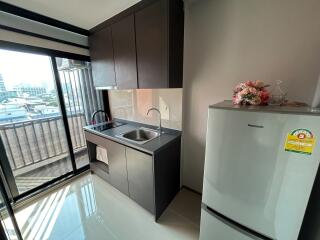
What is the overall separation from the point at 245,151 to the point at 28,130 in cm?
315

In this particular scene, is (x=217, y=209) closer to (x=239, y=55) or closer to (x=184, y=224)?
(x=184, y=224)

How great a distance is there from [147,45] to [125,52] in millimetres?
375

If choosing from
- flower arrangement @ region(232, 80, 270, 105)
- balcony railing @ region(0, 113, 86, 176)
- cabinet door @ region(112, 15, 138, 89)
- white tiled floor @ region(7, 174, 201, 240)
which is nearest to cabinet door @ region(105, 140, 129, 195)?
white tiled floor @ region(7, 174, 201, 240)

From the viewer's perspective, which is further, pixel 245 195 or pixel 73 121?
pixel 73 121

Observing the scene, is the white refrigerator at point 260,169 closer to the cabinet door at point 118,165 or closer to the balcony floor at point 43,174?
the cabinet door at point 118,165

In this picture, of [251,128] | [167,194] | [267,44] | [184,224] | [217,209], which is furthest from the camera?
[167,194]

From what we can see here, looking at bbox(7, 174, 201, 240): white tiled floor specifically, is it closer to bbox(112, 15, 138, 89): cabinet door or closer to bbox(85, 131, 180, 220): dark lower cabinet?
bbox(85, 131, 180, 220): dark lower cabinet

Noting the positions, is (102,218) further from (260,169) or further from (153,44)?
(153,44)

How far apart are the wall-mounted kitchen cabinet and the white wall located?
0.67 ft

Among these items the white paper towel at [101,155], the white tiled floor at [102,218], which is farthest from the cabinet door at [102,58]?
the white tiled floor at [102,218]

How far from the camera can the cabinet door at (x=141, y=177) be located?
4.82ft

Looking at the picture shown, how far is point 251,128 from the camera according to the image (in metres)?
0.83

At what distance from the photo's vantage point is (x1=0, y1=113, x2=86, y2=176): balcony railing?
2182 mm

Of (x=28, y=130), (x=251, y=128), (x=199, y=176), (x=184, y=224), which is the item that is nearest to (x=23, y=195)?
(x=28, y=130)
